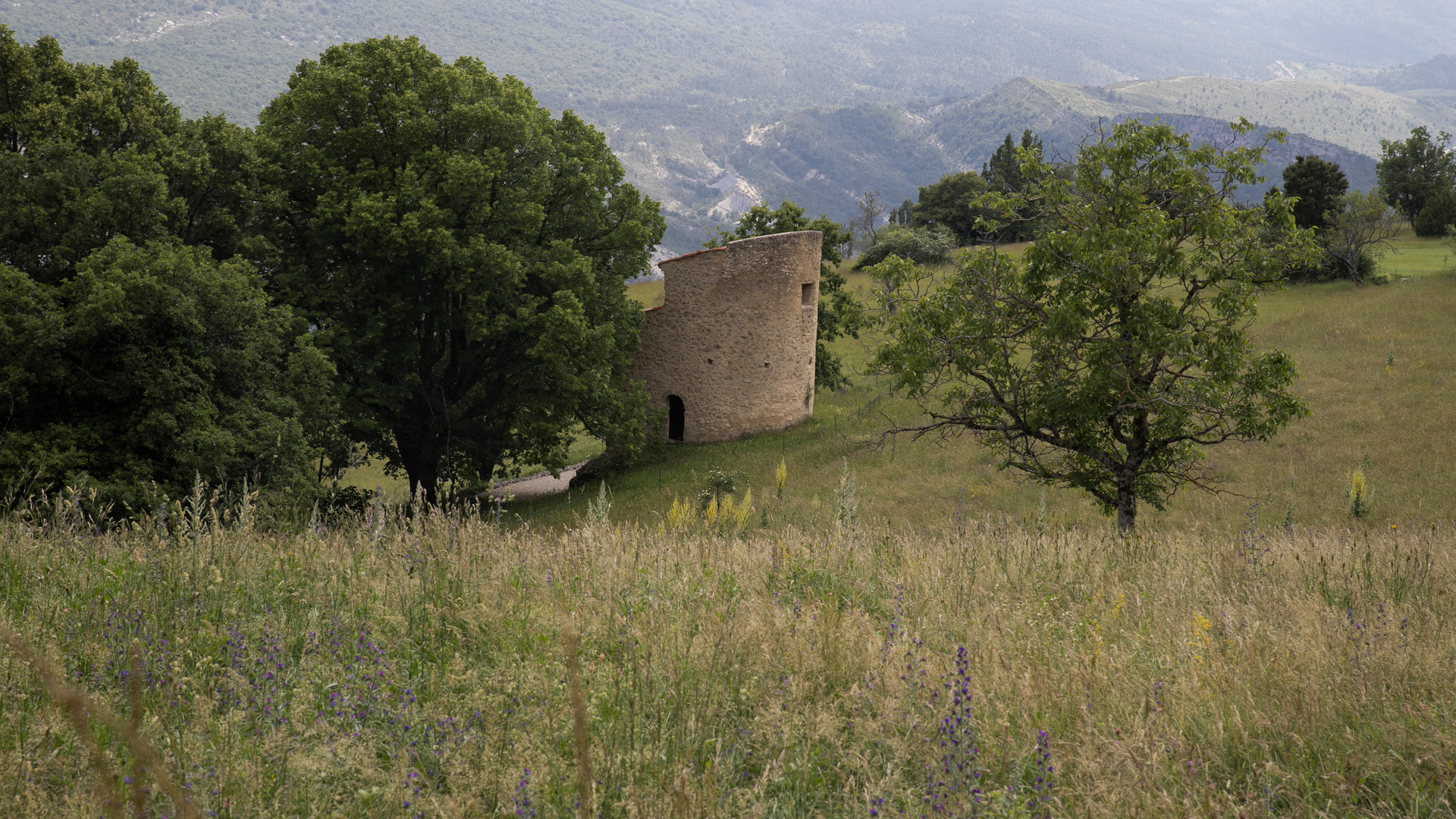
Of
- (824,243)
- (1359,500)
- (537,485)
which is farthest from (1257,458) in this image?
(537,485)

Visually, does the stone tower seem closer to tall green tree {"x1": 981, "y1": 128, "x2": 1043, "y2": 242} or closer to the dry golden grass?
the dry golden grass

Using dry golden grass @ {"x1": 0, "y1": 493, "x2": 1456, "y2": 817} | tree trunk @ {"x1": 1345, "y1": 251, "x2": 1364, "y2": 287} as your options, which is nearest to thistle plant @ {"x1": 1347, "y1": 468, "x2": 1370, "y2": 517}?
dry golden grass @ {"x1": 0, "y1": 493, "x2": 1456, "y2": 817}

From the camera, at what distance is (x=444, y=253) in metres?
17.5

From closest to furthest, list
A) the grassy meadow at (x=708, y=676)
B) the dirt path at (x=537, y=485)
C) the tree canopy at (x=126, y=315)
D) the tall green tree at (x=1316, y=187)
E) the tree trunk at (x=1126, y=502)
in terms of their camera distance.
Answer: the grassy meadow at (x=708, y=676) < the tree trunk at (x=1126, y=502) < the tree canopy at (x=126, y=315) < the dirt path at (x=537, y=485) < the tall green tree at (x=1316, y=187)

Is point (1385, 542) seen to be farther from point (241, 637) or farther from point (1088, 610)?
point (241, 637)

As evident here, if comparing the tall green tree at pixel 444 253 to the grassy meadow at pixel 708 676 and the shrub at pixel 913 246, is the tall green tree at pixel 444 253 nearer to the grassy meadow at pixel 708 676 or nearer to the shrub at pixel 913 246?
the grassy meadow at pixel 708 676

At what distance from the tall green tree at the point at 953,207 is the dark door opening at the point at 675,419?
108 ft

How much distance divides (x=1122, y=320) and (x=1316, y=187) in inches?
1507

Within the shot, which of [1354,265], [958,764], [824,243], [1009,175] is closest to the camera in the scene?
[958,764]

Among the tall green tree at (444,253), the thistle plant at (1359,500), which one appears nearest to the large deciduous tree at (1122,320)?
the thistle plant at (1359,500)

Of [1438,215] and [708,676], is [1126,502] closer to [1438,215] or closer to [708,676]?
[708,676]

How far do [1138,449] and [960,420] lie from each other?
96.1 inches

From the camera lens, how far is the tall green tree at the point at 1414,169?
168 feet

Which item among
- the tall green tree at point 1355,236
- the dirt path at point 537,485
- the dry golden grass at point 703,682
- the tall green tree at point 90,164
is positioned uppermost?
the tall green tree at point 1355,236
